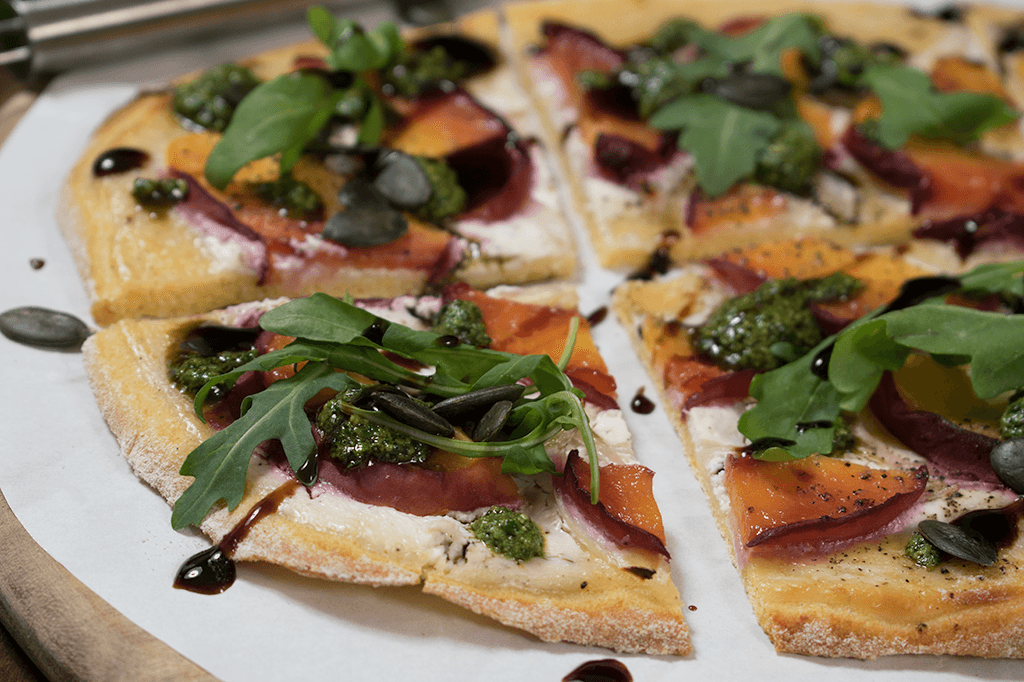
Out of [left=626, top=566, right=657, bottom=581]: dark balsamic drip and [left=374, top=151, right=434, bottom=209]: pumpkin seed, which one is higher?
[left=374, top=151, right=434, bottom=209]: pumpkin seed

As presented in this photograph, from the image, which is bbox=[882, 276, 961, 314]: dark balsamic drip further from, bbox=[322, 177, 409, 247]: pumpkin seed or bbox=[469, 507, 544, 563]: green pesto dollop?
bbox=[322, 177, 409, 247]: pumpkin seed

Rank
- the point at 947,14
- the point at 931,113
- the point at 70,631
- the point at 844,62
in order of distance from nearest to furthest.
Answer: the point at 70,631, the point at 931,113, the point at 844,62, the point at 947,14

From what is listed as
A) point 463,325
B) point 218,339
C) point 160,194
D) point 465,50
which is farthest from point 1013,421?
point 160,194

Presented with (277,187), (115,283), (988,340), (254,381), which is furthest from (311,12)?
(988,340)

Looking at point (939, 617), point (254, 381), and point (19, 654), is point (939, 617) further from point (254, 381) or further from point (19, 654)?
point (19, 654)

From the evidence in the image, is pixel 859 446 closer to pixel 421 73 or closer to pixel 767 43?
pixel 767 43

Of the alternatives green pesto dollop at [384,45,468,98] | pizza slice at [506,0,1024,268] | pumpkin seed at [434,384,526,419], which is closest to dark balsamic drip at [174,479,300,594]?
pumpkin seed at [434,384,526,419]

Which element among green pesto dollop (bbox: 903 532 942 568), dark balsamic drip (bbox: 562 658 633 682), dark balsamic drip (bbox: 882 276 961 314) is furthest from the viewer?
dark balsamic drip (bbox: 882 276 961 314)
